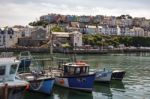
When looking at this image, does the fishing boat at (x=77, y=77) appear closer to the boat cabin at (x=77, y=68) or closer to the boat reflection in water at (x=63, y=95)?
the boat cabin at (x=77, y=68)

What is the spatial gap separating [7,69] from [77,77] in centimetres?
1097

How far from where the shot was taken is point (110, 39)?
176 metres

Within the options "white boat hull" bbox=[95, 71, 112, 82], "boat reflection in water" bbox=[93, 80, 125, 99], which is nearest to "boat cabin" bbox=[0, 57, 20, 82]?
"boat reflection in water" bbox=[93, 80, 125, 99]

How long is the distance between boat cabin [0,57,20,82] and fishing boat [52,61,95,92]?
33.6ft

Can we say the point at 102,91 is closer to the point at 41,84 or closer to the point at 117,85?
the point at 117,85

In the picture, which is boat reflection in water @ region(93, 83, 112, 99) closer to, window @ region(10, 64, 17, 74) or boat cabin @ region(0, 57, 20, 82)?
window @ region(10, 64, 17, 74)

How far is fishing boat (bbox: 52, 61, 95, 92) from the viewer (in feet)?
118

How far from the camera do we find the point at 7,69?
2625 centimetres

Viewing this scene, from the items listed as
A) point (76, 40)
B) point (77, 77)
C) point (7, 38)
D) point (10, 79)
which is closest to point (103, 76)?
point (77, 77)

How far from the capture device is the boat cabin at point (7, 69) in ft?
85.5

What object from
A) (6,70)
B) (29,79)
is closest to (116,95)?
(29,79)

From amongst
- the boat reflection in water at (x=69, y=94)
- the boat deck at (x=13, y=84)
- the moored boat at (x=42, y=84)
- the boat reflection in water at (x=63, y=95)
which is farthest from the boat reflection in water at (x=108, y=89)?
the boat deck at (x=13, y=84)

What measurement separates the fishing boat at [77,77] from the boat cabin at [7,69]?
33.6 feet

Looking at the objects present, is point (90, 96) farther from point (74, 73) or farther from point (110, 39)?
point (110, 39)
